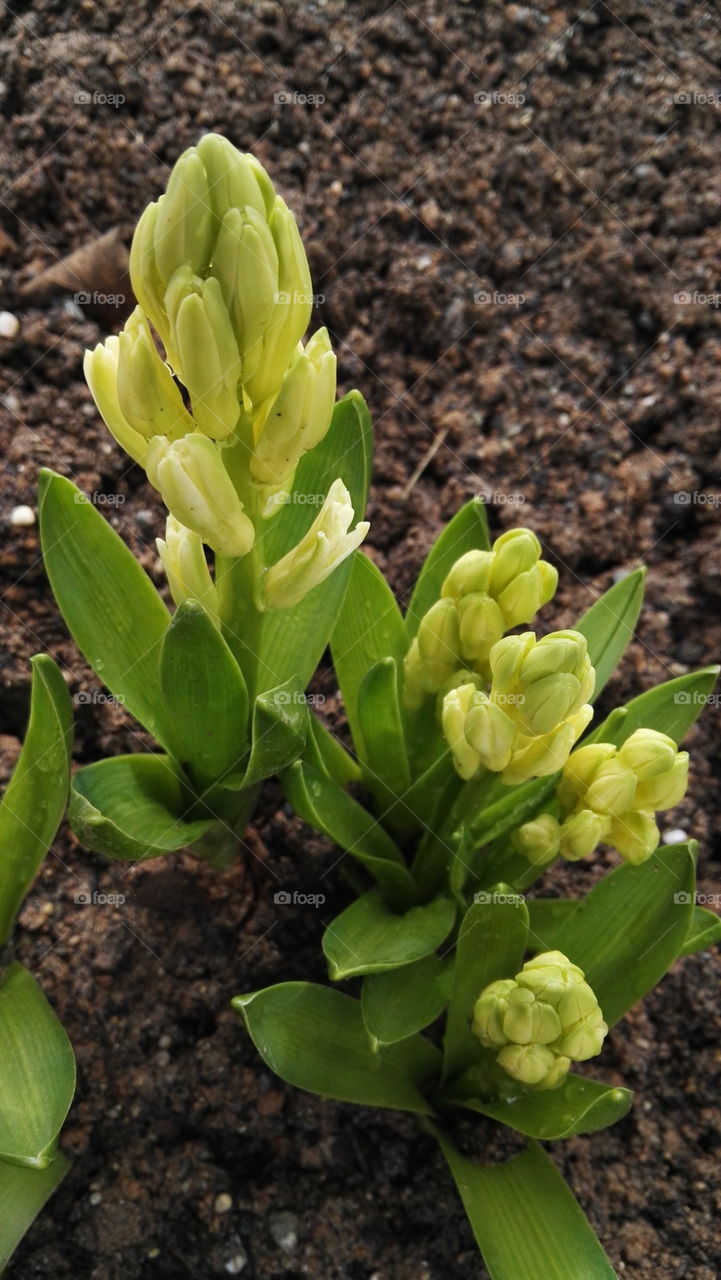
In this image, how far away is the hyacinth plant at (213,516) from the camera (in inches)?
57.6

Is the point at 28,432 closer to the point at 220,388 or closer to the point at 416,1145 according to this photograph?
the point at 220,388

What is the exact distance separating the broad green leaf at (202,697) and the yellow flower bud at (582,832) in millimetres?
614

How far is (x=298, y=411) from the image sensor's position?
1.61 meters

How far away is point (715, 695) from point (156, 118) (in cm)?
219

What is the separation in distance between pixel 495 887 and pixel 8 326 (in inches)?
74.6

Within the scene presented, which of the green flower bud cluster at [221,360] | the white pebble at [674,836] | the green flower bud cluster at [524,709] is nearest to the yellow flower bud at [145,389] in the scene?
the green flower bud cluster at [221,360]

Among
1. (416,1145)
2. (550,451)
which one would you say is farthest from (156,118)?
(416,1145)

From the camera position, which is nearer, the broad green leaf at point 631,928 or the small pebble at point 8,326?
the broad green leaf at point 631,928

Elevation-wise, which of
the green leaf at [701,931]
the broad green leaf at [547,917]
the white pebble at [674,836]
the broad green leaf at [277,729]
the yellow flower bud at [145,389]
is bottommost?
the white pebble at [674,836]

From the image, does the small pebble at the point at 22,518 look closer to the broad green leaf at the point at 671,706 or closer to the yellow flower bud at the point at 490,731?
the yellow flower bud at the point at 490,731

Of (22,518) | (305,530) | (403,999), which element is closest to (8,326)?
(22,518)

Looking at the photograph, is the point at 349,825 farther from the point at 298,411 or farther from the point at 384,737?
the point at 298,411

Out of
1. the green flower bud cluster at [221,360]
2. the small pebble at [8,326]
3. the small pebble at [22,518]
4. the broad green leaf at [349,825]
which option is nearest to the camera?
the green flower bud cluster at [221,360]

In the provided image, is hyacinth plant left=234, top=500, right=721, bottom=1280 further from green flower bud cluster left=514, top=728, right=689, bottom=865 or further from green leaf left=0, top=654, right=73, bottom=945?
green leaf left=0, top=654, right=73, bottom=945
